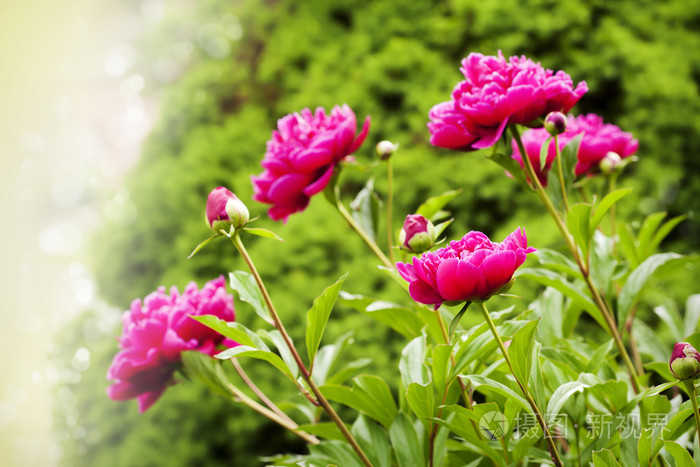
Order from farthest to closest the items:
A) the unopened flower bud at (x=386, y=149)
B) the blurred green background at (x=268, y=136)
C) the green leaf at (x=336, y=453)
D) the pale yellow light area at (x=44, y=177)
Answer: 1. the pale yellow light area at (x=44, y=177)
2. the blurred green background at (x=268, y=136)
3. the unopened flower bud at (x=386, y=149)
4. the green leaf at (x=336, y=453)

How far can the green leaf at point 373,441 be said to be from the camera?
1.41 ft

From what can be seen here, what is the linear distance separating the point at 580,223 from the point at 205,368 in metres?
0.30

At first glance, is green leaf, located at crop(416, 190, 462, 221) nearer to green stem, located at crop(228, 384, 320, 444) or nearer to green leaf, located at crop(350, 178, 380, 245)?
green leaf, located at crop(350, 178, 380, 245)

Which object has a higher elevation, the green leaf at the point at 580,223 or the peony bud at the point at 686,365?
the green leaf at the point at 580,223

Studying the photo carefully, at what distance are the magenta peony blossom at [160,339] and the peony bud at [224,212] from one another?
9 centimetres

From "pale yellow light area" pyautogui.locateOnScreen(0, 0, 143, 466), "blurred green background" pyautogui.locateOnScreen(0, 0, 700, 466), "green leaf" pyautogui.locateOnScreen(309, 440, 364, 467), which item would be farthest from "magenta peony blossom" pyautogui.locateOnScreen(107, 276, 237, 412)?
"pale yellow light area" pyautogui.locateOnScreen(0, 0, 143, 466)

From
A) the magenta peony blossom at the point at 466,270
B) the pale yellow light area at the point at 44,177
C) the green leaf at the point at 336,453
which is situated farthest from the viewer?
the pale yellow light area at the point at 44,177

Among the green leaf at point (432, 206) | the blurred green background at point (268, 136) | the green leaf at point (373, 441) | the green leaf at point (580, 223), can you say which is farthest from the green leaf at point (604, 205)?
the blurred green background at point (268, 136)

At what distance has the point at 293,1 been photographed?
1628 millimetres

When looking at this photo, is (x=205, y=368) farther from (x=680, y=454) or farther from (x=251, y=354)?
(x=680, y=454)

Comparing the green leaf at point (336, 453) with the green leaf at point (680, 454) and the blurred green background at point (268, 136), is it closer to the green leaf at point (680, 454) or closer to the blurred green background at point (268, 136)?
the green leaf at point (680, 454)

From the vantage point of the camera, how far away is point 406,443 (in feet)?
1.38

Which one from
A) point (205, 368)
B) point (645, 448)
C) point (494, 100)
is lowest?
point (645, 448)

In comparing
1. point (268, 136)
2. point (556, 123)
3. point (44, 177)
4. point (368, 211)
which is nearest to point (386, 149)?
point (368, 211)
